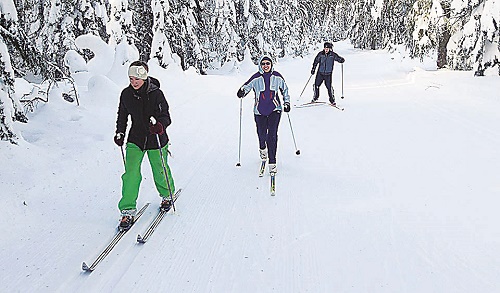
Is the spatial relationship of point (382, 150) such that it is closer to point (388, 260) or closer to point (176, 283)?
point (388, 260)

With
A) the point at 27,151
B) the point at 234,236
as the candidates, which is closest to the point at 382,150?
the point at 234,236

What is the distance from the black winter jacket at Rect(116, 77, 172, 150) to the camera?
4.64 meters

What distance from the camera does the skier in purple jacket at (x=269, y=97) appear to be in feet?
20.7

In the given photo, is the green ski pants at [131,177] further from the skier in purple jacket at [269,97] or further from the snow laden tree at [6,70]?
the snow laden tree at [6,70]

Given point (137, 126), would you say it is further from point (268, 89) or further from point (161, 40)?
point (161, 40)

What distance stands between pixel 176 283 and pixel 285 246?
→ 3.94 feet

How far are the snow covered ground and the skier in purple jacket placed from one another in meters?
0.61

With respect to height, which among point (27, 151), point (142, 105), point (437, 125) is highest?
point (142, 105)

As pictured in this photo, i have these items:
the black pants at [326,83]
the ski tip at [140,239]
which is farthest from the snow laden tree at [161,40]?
the ski tip at [140,239]

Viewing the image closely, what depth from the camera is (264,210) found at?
518cm

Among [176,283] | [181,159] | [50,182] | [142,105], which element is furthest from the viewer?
[181,159]

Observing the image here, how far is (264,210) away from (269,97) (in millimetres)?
1921

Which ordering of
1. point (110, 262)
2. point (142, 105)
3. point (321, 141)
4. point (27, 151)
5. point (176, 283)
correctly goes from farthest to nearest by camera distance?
point (321, 141), point (27, 151), point (142, 105), point (110, 262), point (176, 283)

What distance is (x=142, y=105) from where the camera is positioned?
4.66 m
